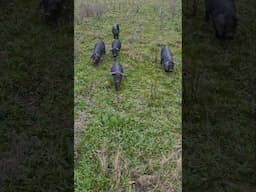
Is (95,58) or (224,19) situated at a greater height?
(224,19)

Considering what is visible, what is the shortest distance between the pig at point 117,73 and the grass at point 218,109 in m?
1.07

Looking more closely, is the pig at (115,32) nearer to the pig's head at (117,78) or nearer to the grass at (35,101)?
the grass at (35,101)

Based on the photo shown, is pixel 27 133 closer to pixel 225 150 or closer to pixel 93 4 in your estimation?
pixel 225 150

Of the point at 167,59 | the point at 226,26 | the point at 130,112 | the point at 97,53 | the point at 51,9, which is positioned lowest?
the point at 130,112

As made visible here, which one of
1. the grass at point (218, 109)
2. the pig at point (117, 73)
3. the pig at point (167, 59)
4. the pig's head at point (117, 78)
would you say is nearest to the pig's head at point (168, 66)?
the pig at point (167, 59)

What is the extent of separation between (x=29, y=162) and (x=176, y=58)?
3.59 meters

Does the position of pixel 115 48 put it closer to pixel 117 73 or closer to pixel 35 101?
pixel 117 73

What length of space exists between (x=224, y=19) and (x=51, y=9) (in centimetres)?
348

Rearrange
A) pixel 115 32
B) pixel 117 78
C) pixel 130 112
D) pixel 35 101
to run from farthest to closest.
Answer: pixel 115 32 < pixel 117 78 < pixel 35 101 < pixel 130 112

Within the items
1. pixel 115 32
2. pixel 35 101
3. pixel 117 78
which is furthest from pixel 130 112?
pixel 115 32

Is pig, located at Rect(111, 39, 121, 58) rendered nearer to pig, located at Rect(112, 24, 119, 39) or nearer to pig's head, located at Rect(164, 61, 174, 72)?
pig, located at Rect(112, 24, 119, 39)

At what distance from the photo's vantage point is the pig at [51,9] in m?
8.62

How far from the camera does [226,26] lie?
318 inches

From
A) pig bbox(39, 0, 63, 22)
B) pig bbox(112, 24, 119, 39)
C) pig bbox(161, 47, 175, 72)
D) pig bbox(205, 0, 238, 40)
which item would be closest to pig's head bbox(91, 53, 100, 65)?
pig bbox(112, 24, 119, 39)
